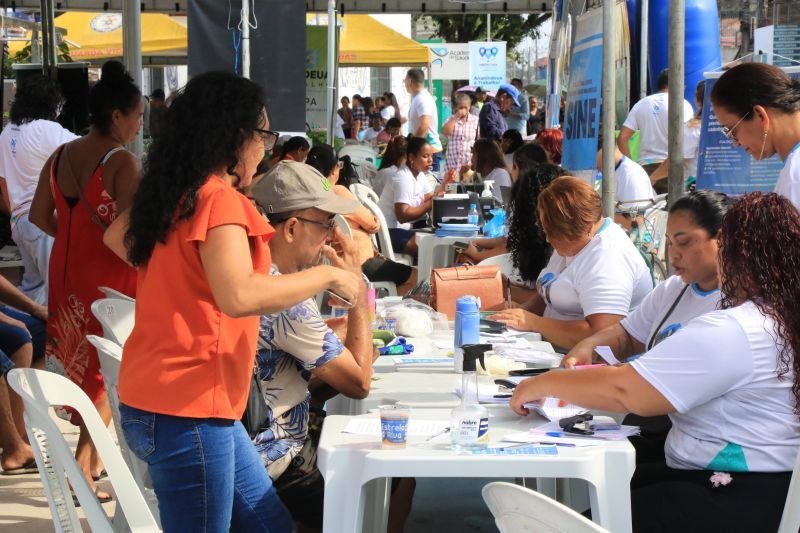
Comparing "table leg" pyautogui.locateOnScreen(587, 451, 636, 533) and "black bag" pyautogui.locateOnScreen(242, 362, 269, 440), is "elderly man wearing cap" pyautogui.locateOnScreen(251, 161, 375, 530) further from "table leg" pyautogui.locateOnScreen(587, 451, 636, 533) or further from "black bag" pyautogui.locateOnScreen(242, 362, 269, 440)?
"table leg" pyautogui.locateOnScreen(587, 451, 636, 533)

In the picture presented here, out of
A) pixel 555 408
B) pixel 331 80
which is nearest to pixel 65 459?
pixel 555 408

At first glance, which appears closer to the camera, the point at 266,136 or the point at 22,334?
the point at 266,136

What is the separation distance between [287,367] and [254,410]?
24cm

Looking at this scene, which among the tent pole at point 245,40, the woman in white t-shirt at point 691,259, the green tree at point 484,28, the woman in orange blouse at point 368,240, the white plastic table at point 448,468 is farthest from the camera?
the green tree at point 484,28

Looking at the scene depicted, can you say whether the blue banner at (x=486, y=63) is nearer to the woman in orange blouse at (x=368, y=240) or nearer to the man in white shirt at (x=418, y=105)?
the man in white shirt at (x=418, y=105)

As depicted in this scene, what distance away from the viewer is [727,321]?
2.57m

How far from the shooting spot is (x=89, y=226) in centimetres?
443

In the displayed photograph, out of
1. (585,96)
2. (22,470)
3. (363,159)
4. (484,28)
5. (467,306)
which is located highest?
(484,28)

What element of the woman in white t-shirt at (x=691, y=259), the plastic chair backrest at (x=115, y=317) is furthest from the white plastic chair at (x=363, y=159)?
the woman in white t-shirt at (x=691, y=259)

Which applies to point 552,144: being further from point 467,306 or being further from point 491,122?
point 491,122

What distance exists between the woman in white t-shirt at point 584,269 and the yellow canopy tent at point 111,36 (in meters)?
13.7

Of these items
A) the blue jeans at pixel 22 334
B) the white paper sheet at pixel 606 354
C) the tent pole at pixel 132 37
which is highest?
the tent pole at pixel 132 37

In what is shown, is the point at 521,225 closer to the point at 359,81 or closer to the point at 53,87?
the point at 53,87

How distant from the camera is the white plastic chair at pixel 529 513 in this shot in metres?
1.46
